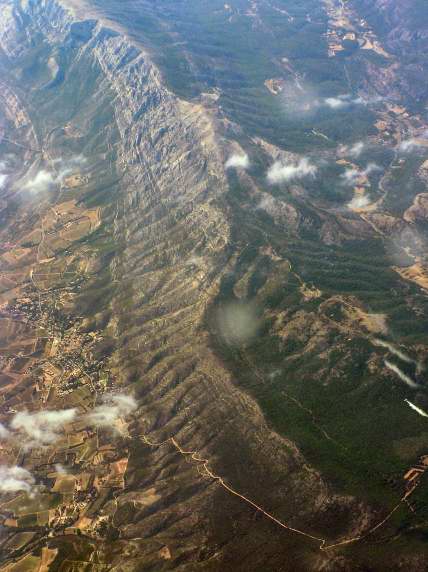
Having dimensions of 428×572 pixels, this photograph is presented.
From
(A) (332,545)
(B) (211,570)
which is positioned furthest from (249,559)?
(A) (332,545)

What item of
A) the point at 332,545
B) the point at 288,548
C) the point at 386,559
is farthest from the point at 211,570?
the point at 386,559

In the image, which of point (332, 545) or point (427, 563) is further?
point (332, 545)

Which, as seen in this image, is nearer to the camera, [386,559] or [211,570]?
[386,559]

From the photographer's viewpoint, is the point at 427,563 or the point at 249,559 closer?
the point at 427,563

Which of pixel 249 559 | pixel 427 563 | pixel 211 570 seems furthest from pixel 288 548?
pixel 427 563

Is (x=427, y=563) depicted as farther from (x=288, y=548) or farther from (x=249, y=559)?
(x=249, y=559)

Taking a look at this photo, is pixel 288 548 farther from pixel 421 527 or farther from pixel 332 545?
pixel 421 527

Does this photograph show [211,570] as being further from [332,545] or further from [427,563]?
[427,563]
